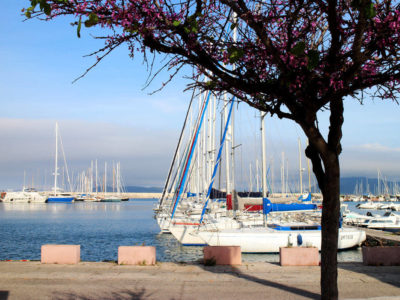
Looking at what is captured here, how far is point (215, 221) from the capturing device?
3228 centimetres

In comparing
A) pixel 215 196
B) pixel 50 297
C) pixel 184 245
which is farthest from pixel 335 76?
pixel 215 196

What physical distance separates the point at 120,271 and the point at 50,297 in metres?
3.97

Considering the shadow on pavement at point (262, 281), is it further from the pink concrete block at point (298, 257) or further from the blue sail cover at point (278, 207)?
the blue sail cover at point (278, 207)

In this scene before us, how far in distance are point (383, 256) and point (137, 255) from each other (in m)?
9.26

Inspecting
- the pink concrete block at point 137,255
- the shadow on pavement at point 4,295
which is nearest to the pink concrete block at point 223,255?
the pink concrete block at point 137,255

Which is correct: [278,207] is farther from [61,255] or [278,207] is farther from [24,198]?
[24,198]

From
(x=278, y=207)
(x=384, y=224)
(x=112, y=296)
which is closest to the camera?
(x=112, y=296)

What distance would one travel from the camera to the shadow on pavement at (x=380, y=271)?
44.1ft

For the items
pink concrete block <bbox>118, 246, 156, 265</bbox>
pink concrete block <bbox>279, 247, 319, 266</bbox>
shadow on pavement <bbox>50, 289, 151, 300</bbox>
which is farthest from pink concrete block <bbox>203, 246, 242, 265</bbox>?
shadow on pavement <bbox>50, 289, 151, 300</bbox>

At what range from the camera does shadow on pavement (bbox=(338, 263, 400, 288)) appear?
13453mm

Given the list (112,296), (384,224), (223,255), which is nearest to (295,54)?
(112,296)

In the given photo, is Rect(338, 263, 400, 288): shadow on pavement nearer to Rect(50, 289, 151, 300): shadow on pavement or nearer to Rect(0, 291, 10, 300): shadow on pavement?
Rect(50, 289, 151, 300): shadow on pavement

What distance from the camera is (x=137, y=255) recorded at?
16344 millimetres

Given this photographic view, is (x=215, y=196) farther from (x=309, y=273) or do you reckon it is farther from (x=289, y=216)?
(x=309, y=273)
